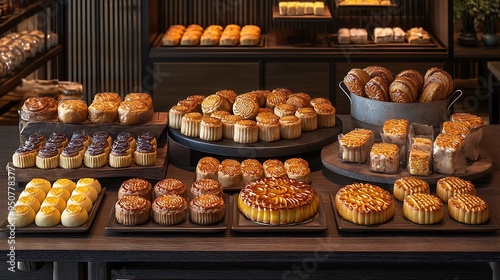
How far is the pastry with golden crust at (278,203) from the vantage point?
7.94 feet

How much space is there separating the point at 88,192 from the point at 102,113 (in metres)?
0.46

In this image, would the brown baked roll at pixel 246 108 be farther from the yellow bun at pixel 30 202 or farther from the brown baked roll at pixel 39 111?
the yellow bun at pixel 30 202

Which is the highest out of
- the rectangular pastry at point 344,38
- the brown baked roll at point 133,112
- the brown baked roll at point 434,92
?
the rectangular pastry at point 344,38

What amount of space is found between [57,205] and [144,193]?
9.6 inches

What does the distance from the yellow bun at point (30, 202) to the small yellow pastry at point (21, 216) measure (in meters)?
0.02

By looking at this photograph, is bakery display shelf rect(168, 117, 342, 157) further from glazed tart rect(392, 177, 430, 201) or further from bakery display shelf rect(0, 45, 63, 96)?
bakery display shelf rect(0, 45, 63, 96)

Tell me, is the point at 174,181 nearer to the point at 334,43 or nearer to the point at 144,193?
the point at 144,193

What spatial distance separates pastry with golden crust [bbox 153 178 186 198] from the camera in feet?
8.38

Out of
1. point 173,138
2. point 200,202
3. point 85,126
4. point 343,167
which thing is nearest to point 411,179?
point 343,167

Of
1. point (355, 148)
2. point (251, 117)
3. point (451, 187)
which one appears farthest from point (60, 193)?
point (451, 187)

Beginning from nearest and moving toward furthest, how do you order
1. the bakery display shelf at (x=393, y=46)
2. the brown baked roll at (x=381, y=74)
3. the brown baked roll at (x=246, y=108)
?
1. the brown baked roll at (x=246, y=108)
2. the brown baked roll at (x=381, y=74)
3. the bakery display shelf at (x=393, y=46)

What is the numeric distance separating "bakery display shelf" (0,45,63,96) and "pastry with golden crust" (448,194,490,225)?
2.93 meters

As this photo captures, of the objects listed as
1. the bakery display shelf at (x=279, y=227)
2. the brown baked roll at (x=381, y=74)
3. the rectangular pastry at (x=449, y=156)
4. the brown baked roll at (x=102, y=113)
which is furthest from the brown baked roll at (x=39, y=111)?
the rectangular pastry at (x=449, y=156)

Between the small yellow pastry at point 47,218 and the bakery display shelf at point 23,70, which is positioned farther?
the bakery display shelf at point 23,70
